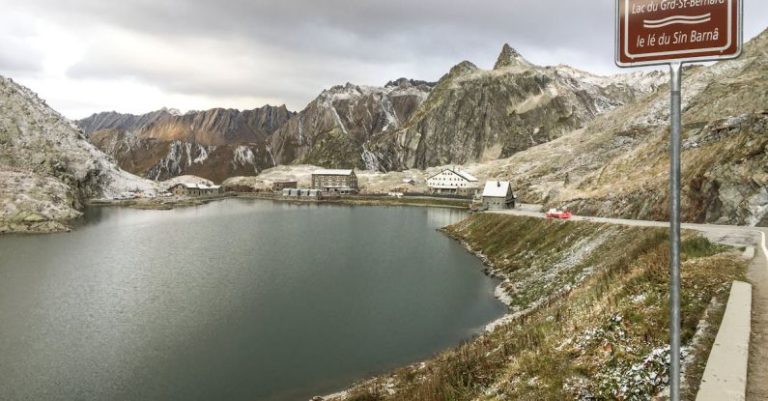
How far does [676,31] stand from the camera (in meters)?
7.21

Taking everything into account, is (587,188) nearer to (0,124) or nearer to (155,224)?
(155,224)

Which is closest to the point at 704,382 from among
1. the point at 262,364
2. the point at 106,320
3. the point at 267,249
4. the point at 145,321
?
the point at 262,364

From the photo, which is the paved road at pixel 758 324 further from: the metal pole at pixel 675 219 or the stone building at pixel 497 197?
the stone building at pixel 497 197

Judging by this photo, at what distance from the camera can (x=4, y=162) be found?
176 meters

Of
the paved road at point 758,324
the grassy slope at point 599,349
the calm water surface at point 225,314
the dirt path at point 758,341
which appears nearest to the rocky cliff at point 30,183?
the calm water surface at point 225,314

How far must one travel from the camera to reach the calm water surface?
35.2 m

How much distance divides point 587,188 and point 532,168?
94.3 m

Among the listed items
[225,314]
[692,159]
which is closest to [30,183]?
[225,314]

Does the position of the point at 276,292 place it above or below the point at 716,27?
below

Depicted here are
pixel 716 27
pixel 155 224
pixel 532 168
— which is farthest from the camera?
pixel 532 168

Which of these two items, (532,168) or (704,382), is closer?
(704,382)

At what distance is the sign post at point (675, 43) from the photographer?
6867mm

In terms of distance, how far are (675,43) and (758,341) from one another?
11348mm

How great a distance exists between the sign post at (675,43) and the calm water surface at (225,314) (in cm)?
3030
